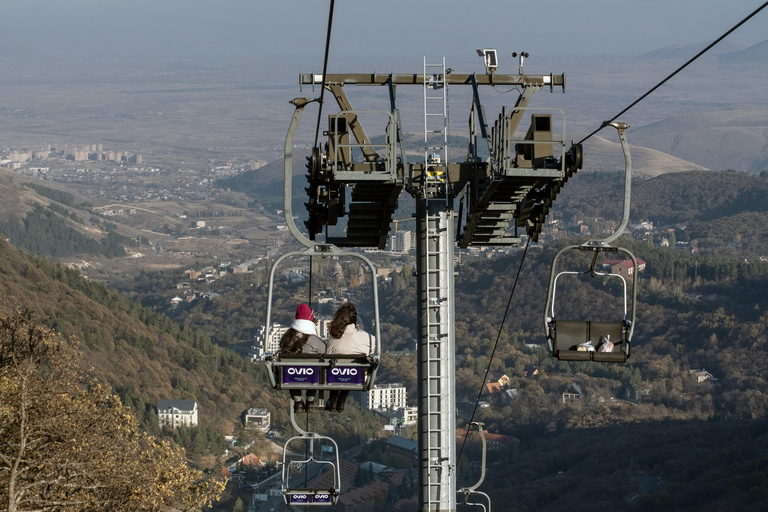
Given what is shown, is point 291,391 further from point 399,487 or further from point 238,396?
point 238,396

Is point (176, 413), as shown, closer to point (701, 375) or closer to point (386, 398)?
point (386, 398)

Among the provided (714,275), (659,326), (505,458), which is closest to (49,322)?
(505,458)

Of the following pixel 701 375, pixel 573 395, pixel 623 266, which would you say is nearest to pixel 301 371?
pixel 623 266

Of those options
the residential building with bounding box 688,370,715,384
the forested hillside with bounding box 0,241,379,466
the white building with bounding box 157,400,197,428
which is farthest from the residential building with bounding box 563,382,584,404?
A: the white building with bounding box 157,400,197,428

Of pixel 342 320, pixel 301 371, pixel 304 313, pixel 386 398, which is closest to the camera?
pixel 301 371

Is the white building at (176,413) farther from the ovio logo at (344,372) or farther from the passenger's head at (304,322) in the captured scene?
the ovio logo at (344,372)
